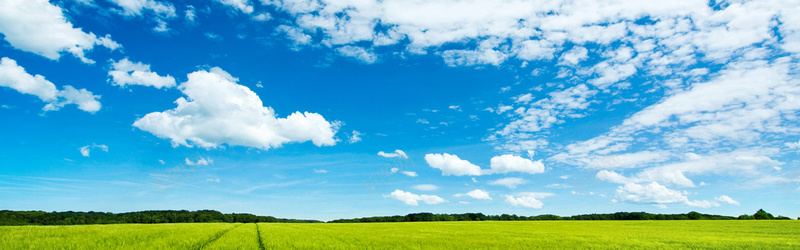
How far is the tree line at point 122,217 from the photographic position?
65100 mm

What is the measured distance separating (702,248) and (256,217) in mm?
122741

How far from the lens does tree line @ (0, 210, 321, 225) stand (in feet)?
214

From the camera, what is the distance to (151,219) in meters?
94.8

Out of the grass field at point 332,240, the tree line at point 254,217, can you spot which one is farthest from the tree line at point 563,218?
Answer: the grass field at point 332,240

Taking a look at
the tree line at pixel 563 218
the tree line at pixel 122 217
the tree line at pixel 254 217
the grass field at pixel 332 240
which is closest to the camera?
the grass field at pixel 332 240

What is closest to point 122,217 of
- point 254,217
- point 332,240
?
point 254,217

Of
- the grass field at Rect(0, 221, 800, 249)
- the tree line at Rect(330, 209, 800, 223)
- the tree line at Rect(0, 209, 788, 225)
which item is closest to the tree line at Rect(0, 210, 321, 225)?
the tree line at Rect(0, 209, 788, 225)

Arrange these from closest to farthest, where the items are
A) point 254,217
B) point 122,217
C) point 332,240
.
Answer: point 332,240, point 122,217, point 254,217

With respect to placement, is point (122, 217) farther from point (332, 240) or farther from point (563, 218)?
point (563, 218)

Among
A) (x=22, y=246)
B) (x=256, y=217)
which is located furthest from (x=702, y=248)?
(x=256, y=217)

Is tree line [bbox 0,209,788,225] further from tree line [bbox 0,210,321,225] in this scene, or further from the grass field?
the grass field

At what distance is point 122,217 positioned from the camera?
Answer: 319 ft

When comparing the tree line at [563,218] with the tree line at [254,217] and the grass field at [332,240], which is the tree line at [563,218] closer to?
the tree line at [254,217]

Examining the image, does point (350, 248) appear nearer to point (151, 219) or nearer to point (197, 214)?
point (151, 219)
